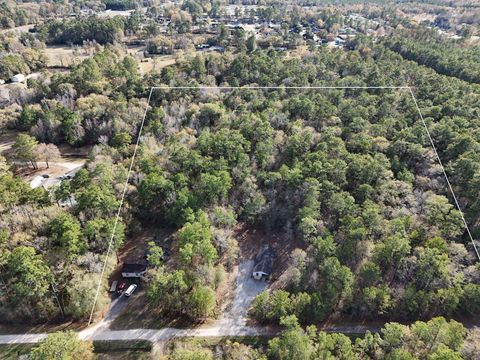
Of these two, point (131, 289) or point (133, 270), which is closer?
point (131, 289)

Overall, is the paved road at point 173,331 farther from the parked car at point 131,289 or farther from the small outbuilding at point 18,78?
the small outbuilding at point 18,78

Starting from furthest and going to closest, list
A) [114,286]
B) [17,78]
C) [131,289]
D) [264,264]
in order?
[17,78], [264,264], [114,286], [131,289]

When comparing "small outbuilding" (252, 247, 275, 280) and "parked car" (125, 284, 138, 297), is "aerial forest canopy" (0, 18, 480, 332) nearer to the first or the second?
"parked car" (125, 284, 138, 297)

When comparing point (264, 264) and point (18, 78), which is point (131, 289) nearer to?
point (264, 264)

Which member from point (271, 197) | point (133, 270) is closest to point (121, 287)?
point (133, 270)

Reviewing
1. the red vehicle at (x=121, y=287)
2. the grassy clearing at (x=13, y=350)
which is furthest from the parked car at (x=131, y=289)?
the grassy clearing at (x=13, y=350)

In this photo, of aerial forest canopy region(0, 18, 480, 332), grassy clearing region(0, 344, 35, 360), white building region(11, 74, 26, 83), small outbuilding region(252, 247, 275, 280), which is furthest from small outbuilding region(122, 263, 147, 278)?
white building region(11, 74, 26, 83)
